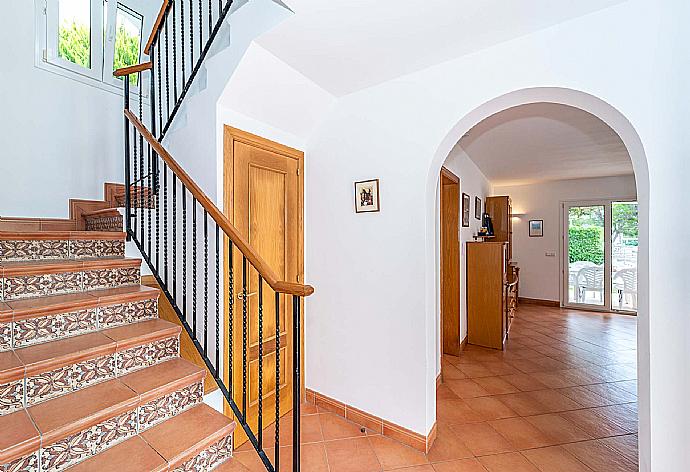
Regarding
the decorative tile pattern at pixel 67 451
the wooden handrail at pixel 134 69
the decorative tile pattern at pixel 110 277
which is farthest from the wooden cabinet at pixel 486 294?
the decorative tile pattern at pixel 67 451

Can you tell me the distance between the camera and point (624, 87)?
175 cm

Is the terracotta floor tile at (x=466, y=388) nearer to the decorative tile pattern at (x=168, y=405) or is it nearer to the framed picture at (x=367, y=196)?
the framed picture at (x=367, y=196)

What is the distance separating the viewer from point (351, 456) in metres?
Result: 2.25

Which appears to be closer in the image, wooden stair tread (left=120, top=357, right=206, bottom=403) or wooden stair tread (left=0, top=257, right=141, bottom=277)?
wooden stair tread (left=120, top=357, right=206, bottom=403)

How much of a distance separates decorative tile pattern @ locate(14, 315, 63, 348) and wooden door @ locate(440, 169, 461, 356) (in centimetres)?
354

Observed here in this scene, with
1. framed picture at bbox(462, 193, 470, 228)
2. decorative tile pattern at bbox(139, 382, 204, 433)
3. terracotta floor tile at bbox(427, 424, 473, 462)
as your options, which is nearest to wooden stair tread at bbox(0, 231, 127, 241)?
decorative tile pattern at bbox(139, 382, 204, 433)

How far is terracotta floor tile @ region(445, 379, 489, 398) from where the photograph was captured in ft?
10.4

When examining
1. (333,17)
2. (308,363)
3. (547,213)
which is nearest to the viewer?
(333,17)

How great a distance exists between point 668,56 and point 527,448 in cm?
241

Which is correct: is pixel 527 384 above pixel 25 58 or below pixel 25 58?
below

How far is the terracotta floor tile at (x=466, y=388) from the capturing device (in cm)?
316

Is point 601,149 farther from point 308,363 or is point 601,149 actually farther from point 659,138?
point 308,363

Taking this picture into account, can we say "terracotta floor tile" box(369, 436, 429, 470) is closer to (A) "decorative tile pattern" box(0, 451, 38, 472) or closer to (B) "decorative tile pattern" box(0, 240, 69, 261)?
(A) "decorative tile pattern" box(0, 451, 38, 472)

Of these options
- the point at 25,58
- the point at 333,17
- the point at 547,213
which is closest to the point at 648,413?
the point at 333,17
